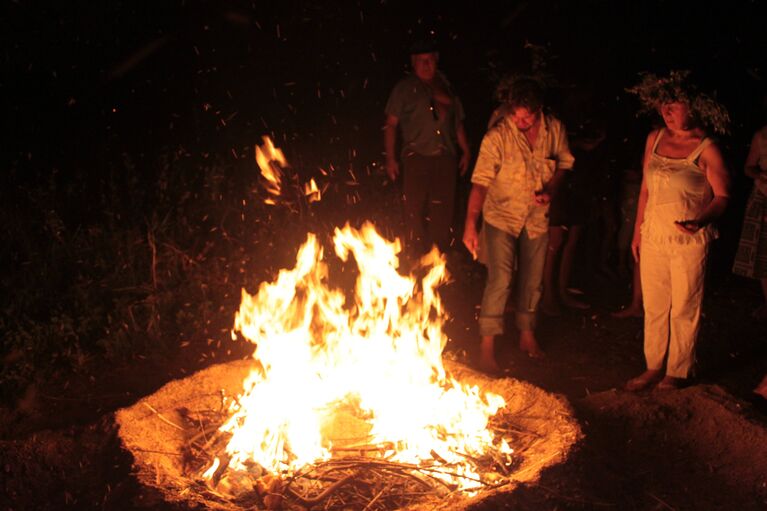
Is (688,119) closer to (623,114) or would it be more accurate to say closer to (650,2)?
(623,114)

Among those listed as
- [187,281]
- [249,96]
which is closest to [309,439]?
[187,281]

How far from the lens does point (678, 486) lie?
4.70 meters

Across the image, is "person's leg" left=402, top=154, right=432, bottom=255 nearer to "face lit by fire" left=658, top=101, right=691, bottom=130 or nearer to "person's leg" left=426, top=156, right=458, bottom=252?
"person's leg" left=426, top=156, right=458, bottom=252

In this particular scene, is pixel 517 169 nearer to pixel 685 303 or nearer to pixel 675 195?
pixel 675 195

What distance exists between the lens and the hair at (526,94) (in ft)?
19.0

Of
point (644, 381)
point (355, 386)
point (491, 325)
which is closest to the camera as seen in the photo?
point (355, 386)

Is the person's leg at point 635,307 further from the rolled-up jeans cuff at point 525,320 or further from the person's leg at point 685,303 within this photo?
the person's leg at point 685,303

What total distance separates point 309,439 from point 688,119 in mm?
3244

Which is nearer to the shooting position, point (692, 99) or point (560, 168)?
point (692, 99)

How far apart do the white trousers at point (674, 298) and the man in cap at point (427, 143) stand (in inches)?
114

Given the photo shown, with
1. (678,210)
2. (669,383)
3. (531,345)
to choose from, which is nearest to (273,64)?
(531,345)

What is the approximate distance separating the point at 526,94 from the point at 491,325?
1.82 meters

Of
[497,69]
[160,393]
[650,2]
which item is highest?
[650,2]

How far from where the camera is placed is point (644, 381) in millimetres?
5977
